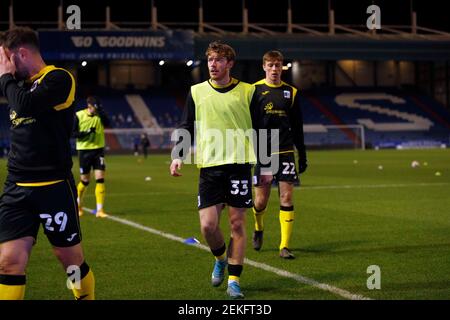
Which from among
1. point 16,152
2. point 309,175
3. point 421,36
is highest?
point 421,36

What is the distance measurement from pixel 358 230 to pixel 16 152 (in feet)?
23.1

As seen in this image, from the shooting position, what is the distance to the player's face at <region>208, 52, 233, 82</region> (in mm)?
6684

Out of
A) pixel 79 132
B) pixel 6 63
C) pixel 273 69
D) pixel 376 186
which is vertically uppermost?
pixel 273 69

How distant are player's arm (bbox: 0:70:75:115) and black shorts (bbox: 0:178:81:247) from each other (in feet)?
1.78

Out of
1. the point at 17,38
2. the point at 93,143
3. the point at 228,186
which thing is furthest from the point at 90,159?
the point at 17,38

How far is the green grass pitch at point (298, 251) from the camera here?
22.7ft

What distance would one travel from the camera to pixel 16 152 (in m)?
5.14

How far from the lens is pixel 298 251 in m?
9.27

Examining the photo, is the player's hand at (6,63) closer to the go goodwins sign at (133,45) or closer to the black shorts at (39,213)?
the black shorts at (39,213)

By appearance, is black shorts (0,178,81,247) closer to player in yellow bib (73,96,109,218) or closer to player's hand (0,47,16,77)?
player's hand (0,47,16,77)

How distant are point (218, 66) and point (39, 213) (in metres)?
2.34

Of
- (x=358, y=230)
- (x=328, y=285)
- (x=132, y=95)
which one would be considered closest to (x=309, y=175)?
(x=358, y=230)

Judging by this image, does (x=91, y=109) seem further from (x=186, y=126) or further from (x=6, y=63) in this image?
(x=6, y=63)
